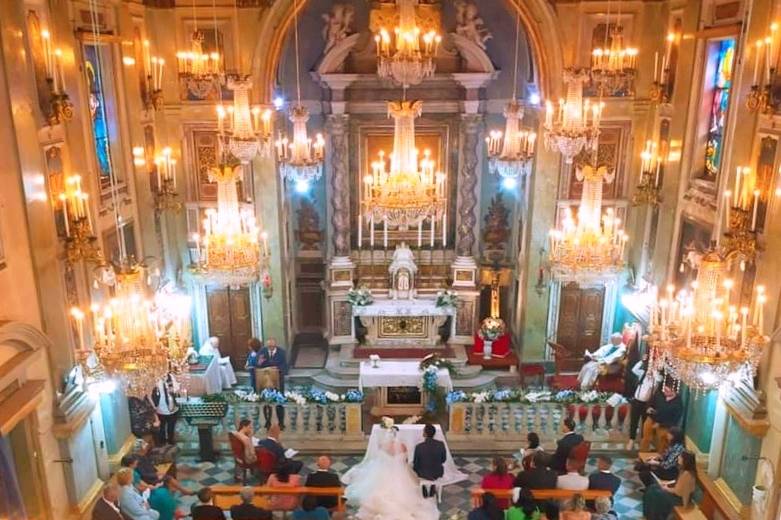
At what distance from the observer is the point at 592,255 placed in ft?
28.5

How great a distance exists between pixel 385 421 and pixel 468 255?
562cm

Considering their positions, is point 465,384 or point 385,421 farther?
point 465,384

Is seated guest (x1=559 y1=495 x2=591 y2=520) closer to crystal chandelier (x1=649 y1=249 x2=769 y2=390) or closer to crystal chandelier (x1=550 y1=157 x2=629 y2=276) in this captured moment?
crystal chandelier (x1=649 y1=249 x2=769 y2=390)

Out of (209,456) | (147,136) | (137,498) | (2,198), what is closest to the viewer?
(2,198)

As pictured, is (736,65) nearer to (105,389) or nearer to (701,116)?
(701,116)

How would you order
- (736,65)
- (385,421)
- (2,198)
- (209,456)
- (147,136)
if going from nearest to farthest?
→ (2,198) → (736,65) → (385,421) → (209,456) → (147,136)

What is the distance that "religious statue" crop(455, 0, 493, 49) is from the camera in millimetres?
13391

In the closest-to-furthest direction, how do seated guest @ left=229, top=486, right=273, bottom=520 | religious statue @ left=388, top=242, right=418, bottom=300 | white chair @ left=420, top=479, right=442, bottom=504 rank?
seated guest @ left=229, top=486, right=273, bottom=520, white chair @ left=420, top=479, right=442, bottom=504, religious statue @ left=388, top=242, right=418, bottom=300

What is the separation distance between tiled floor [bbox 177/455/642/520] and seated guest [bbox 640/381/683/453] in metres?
0.59

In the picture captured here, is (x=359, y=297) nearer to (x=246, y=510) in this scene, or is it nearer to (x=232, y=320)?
(x=232, y=320)

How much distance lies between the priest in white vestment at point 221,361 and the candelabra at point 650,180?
24.9ft

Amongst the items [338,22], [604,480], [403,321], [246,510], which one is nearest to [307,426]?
[246,510]

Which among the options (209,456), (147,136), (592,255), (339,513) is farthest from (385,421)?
(147,136)

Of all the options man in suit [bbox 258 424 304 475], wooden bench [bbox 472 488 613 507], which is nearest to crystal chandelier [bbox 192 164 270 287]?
man in suit [bbox 258 424 304 475]
